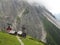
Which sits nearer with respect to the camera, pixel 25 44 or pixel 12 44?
pixel 12 44

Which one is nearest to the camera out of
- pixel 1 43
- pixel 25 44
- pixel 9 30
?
pixel 1 43

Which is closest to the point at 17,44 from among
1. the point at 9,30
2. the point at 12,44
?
the point at 12,44

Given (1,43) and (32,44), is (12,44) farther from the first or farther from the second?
(32,44)

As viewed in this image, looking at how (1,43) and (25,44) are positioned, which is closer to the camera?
(1,43)

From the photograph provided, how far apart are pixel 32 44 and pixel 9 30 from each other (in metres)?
70.8

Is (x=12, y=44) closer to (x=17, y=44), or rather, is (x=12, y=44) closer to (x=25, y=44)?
(x=17, y=44)

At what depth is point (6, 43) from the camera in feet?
298

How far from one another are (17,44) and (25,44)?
7.22 m

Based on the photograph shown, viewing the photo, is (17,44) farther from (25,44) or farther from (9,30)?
(9,30)

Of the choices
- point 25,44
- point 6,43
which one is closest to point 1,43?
point 6,43

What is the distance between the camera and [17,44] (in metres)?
93.7

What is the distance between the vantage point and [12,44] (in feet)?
297

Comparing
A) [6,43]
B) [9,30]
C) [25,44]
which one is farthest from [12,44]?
[9,30]

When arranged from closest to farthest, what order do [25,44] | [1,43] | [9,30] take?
[1,43]
[25,44]
[9,30]
